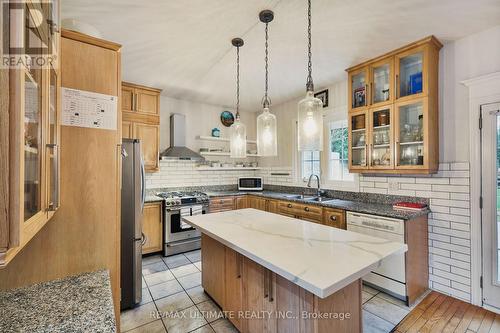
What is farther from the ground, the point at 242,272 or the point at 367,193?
the point at 367,193

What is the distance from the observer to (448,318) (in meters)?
2.14

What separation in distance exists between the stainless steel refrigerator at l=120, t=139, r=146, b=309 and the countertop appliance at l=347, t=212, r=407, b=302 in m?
2.41

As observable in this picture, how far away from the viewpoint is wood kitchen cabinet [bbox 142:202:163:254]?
11.8ft

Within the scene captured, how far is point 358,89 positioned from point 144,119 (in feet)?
10.9

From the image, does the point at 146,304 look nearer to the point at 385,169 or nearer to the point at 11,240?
the point at 11,240

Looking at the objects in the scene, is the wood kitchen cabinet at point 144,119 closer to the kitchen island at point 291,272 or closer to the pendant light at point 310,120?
the kitchen island at point 291,272

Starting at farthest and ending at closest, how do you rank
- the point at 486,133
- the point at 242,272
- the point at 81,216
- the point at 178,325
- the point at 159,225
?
1. the point at 159,225
2. the point at 486,133
3. the point at 178,325
4. the point at 242,272
5. the point at 81,216

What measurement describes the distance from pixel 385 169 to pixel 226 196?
2629 millimetres

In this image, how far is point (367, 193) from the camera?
3.28 m

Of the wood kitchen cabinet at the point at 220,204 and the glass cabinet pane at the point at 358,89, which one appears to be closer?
the glass cabinet pane at the point at 358,89

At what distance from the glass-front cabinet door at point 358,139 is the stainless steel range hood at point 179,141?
2.64 meters

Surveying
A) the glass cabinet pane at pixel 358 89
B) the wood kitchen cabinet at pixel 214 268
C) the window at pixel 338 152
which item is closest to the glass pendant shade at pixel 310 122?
the wood kitchen cabinet at pixel 214 268

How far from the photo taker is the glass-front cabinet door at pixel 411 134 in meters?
2.50

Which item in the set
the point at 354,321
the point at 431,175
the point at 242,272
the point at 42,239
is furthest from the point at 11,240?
the point at 431,175
